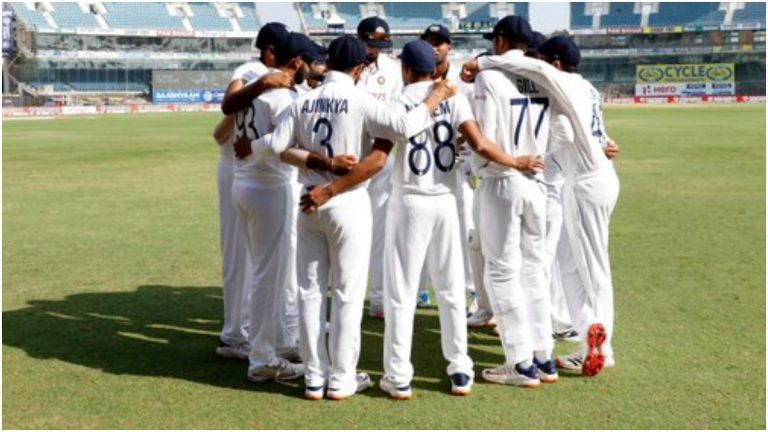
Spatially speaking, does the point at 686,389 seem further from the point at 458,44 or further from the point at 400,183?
the point at 458,44

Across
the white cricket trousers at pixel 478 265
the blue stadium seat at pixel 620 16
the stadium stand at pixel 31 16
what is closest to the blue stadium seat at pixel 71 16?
the stadium stand at pixel 31 16

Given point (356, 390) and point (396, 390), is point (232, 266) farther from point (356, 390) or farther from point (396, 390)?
point (396, 390)

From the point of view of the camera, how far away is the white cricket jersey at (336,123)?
5.18m

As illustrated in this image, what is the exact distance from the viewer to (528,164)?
5523 mm

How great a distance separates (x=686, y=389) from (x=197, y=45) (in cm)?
8416

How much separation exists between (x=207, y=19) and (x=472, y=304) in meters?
84.2

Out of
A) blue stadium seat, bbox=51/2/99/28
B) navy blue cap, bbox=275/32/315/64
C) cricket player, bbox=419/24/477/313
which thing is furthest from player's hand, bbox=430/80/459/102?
blue stadium seat, bbox=51/2/99/28

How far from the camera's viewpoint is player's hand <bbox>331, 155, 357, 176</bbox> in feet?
17.1

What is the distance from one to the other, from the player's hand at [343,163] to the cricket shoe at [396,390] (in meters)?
1.32

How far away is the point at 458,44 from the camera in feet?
286

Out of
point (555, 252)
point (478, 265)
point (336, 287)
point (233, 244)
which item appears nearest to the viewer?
point (336, 287)

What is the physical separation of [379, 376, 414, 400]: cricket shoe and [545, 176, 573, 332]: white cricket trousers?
139 centimetres

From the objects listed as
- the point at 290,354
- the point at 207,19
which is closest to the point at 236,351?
the point at 290,354

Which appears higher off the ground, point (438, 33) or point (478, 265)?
point (438, 33)
